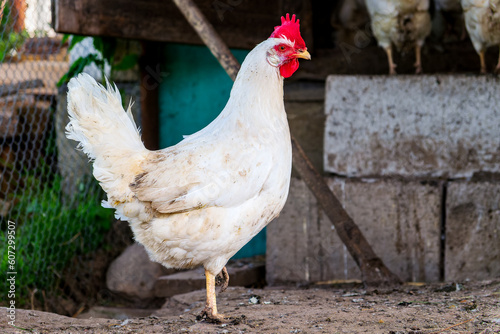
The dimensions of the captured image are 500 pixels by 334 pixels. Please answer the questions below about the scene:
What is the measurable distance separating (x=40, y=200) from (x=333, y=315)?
349cm

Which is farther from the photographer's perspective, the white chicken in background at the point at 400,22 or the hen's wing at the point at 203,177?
the white chicken in background at the point at 400,22

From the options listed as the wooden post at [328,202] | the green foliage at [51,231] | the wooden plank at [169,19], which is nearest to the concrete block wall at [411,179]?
the wooden post at [328,202]

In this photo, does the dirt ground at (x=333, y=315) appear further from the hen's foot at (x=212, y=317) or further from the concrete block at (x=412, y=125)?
the concrete block at (x=412, y=125)

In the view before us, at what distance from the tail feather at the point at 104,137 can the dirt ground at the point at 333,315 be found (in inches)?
33.0

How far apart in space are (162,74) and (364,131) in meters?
2.51

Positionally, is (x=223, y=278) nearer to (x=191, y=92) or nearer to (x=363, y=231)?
(x=363, y=231)

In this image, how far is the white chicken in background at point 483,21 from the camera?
419 cm

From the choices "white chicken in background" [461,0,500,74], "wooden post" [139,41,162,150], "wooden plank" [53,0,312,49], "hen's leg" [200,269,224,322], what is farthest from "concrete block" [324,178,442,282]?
"wooden post" [139,41,162,150]

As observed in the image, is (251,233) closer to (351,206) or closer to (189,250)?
(189,250)

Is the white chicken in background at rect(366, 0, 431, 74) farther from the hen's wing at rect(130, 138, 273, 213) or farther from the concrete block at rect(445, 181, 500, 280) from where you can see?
the hen's wing at rect(130, 138, 273, 213)

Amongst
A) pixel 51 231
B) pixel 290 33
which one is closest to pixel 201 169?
pixel 290 33

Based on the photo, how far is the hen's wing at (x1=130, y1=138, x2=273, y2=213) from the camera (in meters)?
2.82

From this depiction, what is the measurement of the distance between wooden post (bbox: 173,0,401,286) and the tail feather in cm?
129

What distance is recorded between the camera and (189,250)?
117 inches
